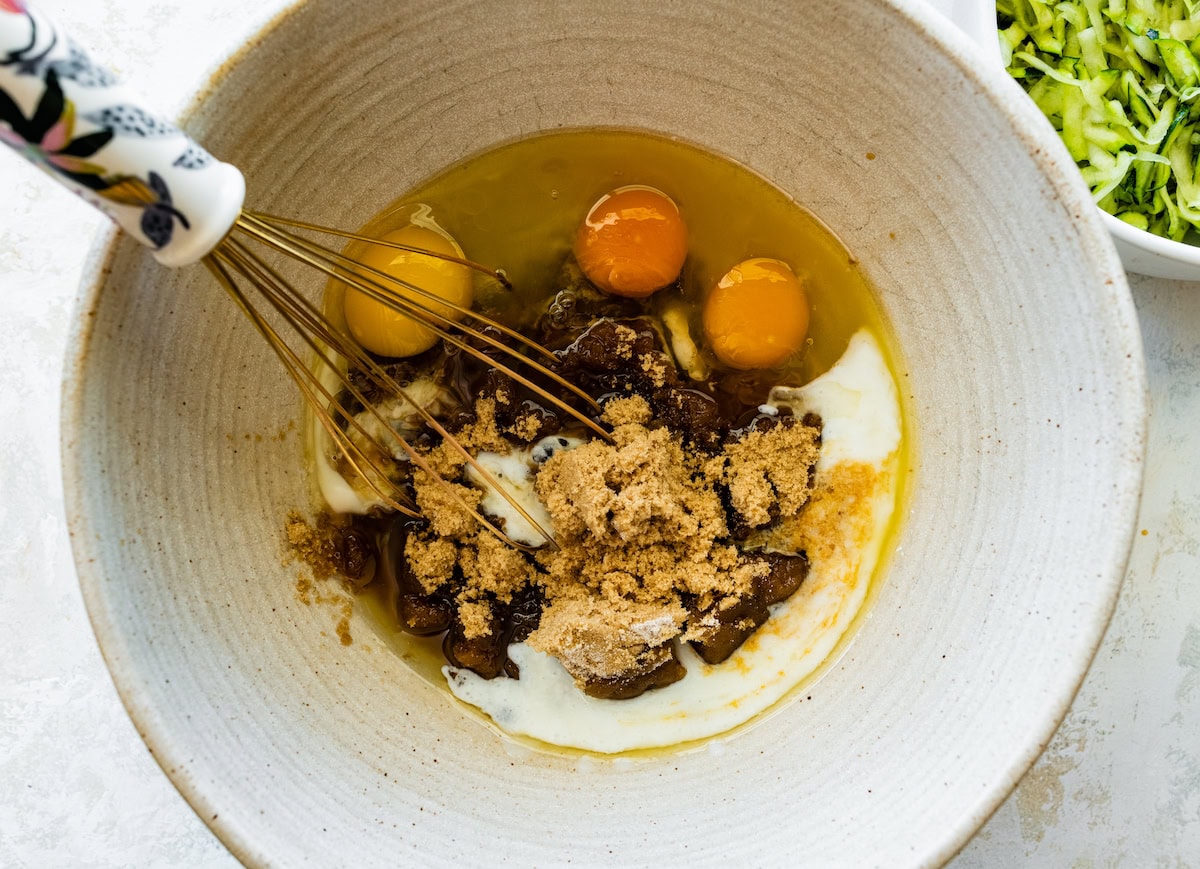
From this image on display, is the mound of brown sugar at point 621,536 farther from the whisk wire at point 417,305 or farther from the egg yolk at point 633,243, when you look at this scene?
the egg yolk at point 633,243

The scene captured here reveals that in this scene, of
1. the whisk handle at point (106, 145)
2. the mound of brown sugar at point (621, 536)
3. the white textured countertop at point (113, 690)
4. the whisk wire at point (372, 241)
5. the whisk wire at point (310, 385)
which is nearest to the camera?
the whisk handle at point (106, 145)

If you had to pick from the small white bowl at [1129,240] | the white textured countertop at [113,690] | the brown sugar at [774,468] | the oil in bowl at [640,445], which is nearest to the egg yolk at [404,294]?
the oil in bowl at [640,445]

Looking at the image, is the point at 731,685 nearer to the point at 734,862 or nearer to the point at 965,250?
the point at 734,862

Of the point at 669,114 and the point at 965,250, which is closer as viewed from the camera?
the point at 965,250

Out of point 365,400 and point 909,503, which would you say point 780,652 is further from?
point 365,400

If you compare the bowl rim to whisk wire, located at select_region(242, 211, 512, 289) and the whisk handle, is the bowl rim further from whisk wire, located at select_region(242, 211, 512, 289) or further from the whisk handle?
the whisk handle

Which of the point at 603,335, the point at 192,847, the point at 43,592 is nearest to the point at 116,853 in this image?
the point at 192,847

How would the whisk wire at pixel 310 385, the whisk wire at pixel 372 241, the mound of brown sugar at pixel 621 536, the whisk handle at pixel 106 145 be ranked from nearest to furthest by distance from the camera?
the whisk handle at pixel 106 145
the whisk wire at pixel 310 385
the whisk wire at pixel 372 241
the mound of brown sugar at pixel 621 536
